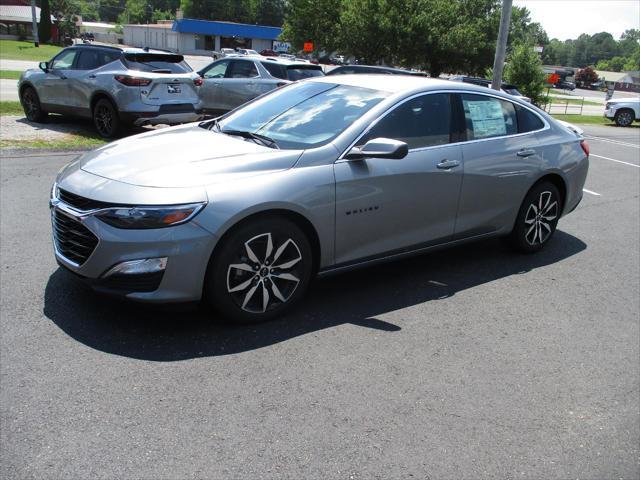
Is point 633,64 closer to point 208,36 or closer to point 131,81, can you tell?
point 208,36

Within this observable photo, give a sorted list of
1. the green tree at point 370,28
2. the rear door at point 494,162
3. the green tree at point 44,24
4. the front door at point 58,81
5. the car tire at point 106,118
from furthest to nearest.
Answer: the green tree at point 44,24, the green tree at point 370,28, the front door at point 58,81, the car tire at point 106,118, the rear door at point 494,162

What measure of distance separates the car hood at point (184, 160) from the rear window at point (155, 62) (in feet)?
22.2

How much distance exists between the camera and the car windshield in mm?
4594

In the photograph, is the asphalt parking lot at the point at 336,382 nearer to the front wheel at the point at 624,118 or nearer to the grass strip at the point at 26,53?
the front wheel at the point at 624,118

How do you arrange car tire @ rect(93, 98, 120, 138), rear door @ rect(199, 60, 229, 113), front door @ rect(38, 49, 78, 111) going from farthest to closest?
rear door @ rect(199, 60, 229, 113)
front door @ rect(38, 49, 78, 111)
car tire @ rect(93, 98, 120, 138)

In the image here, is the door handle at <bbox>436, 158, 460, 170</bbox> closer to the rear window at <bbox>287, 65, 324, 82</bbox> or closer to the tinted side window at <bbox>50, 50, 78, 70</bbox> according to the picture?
the rear window at <bbox>287, 65, 324, 82</bbox>

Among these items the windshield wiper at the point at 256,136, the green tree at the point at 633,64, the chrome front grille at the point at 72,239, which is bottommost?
the chrome front grille at the point at 72,239

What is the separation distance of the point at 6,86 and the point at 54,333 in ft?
61.9

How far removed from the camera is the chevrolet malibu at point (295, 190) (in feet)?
12.5

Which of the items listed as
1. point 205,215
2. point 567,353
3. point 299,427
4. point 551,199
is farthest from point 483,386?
point 551,199

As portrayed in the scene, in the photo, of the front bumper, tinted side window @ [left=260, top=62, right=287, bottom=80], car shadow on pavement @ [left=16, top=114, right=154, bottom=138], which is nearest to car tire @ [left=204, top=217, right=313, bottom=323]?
the front bumper

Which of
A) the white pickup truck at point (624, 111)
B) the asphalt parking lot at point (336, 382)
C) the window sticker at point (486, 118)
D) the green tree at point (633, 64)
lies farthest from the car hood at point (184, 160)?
the green tree at point (633, 64)

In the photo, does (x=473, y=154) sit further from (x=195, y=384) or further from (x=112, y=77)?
(x=112, y=77)

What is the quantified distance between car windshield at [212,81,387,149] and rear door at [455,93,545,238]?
1.01 metres
